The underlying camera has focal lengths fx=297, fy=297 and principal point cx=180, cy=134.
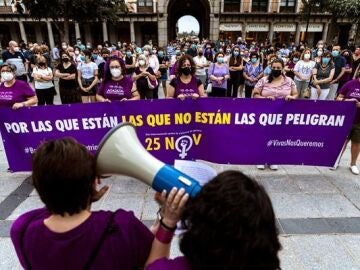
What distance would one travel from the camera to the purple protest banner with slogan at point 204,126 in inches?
151

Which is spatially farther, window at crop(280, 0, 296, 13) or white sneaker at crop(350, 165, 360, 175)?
window at crop(280, 0, 296, 13)

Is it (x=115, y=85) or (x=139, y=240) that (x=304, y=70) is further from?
(x=139, y=240)

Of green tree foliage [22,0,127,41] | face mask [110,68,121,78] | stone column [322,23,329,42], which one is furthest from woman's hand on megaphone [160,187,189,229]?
stone column [322,23,329,42]

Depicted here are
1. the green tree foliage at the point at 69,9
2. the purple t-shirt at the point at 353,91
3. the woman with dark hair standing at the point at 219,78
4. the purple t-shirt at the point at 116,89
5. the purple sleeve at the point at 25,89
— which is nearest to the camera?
the purple t-shirt at the point at 353,91

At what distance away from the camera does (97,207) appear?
3.55 meters

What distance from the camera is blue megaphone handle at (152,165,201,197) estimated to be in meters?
1.08

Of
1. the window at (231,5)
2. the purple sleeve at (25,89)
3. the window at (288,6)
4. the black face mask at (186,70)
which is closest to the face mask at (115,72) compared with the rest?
the black face mask at (186,70)

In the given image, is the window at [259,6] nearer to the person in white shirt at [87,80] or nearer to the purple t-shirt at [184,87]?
the person in white shirt at [87,80]

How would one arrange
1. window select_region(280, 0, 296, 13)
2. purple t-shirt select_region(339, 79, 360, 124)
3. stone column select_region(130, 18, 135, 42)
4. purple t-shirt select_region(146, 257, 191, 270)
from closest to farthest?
purple t-shirt select_region(146, 257, 191, 270) → purple t-shirt select_region(339, 79, 360, 124) → window select_region(280, 0, 296, 13) → stone column select_region(130, 18, 135, 42)

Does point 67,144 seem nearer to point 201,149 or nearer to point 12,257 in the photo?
point 12,257

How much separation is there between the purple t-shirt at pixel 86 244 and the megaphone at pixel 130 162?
16cm

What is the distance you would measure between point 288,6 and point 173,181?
132 ft

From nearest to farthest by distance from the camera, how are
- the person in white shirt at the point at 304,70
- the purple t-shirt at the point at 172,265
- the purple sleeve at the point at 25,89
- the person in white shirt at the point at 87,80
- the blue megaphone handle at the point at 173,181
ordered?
the purple t-shirt at the point at 172,265 → the blue megaphone handle at the point at 173,181 → the purple sleeve at the point at 25,89 → the person in white shirt at the point at 87,80 → the person in white shirt at the point at 304,70

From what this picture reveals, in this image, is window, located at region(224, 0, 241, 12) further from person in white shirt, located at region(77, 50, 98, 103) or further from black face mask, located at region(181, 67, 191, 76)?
black face mask, located at region(181, 67, 191, 76)
